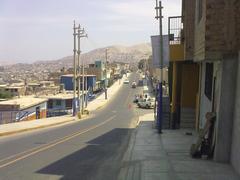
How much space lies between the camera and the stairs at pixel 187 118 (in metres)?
27.7

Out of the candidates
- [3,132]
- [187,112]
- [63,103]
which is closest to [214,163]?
[187,112]

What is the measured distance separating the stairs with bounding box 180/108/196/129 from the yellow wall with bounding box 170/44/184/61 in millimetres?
3417

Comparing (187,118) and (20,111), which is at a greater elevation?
(187,118)

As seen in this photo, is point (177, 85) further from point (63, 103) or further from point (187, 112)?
point (63, 103)

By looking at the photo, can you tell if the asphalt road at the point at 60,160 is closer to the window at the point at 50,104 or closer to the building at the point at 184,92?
the building at the point at 184,92

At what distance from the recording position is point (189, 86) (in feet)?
94.0

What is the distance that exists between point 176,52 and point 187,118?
4071 millimetres

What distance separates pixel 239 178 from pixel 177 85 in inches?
712

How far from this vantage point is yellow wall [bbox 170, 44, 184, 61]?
1041 inches

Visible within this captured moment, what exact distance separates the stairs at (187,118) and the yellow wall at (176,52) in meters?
3.42

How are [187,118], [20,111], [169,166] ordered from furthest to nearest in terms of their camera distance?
[20,111] → [187,118] → [169,166]

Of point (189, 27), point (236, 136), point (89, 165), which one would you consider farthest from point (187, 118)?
point (236, 136)

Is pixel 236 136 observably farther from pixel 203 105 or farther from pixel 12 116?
pixel 12 116

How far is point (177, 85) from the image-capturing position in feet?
94.6
